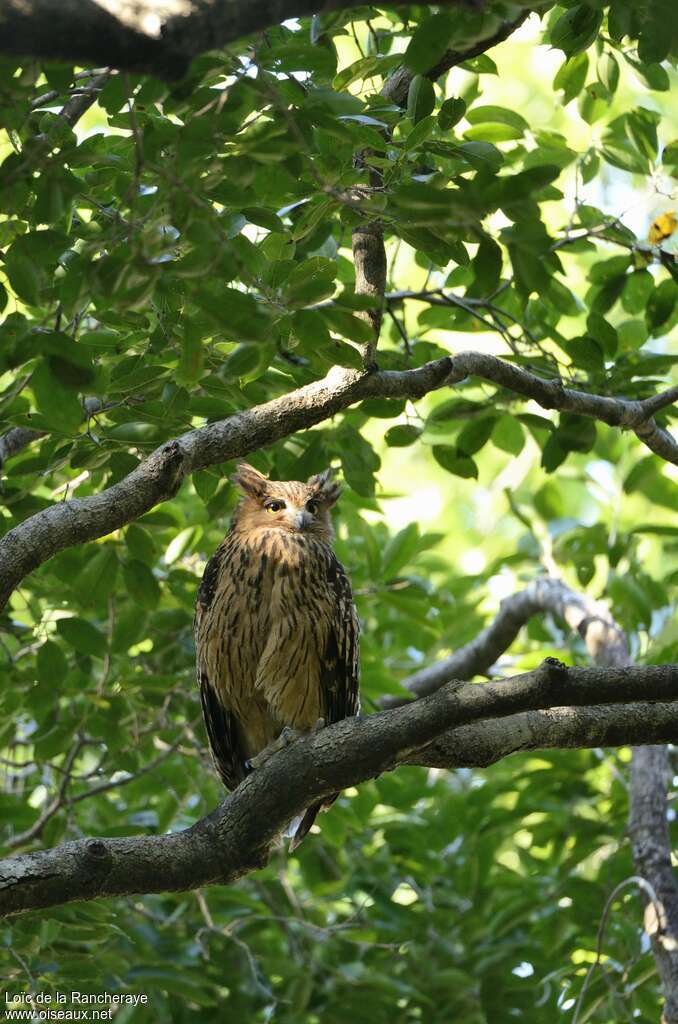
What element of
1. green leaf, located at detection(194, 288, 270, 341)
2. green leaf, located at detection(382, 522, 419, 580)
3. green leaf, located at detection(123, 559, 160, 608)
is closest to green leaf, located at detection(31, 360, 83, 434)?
green leaf, located at detection(194, 288, 270, 341)

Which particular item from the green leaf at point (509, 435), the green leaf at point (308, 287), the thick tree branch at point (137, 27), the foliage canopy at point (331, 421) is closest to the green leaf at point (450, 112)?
the foliage canopy at point (331, 421)

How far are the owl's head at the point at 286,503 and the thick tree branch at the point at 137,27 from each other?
343 cm

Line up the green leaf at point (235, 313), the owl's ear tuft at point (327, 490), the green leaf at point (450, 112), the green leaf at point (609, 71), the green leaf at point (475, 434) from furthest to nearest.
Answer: the owl's ear tuft at point (327, 490), the green leaf at point (475, 434), the green leaf at point (609, 71), the green leaf at point (450, 112), the green leaf at point (235, 313)

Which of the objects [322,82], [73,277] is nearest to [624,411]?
[322,82]

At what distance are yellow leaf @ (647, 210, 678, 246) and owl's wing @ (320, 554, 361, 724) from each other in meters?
1.93

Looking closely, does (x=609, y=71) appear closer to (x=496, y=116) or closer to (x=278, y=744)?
(x=496, y=116)

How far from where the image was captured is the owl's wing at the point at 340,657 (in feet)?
16.1

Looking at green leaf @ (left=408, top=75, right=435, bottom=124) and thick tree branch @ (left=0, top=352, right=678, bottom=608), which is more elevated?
green leaf @ (left=408, top=75, right=435, bottom=124)

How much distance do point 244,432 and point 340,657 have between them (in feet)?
5.60

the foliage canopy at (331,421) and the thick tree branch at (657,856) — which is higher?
the foliage canopy at (331,421)

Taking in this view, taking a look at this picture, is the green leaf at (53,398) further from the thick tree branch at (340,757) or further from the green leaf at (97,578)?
the green leaf at (97,578)

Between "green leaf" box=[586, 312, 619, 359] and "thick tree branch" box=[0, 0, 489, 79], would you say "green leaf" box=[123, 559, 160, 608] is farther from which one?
"thick tree branch" box=[0, 0, 489, 79]

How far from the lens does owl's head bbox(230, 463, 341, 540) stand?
543 centimetres

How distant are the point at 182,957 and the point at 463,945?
161cm
